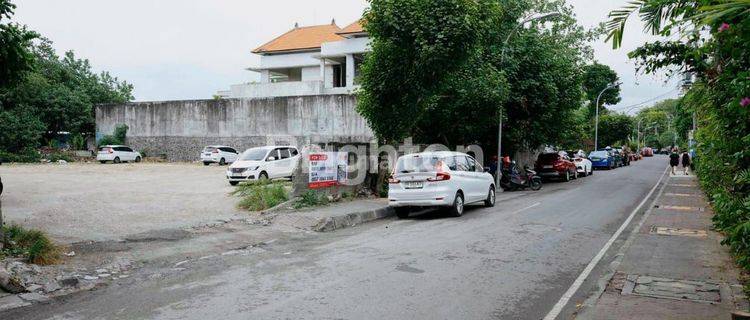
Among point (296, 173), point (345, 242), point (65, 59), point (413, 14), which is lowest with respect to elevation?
point (345, 242)

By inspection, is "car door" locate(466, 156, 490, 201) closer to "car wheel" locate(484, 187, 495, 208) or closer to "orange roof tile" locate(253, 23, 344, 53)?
"car wheel" locate(484, 187, 495, 208)

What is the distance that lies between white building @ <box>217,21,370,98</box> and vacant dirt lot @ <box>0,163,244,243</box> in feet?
62.3

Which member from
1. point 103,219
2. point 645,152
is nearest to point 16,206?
point 103,219

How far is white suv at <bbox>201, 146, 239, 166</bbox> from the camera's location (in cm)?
3531

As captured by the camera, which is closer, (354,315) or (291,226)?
(354,315)

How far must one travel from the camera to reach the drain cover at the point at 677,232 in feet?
38.0

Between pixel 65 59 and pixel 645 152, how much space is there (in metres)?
79.8

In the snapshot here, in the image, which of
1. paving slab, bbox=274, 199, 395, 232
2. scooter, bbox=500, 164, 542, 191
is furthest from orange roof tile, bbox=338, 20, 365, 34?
paving slab, bbox=274, 199, 395, 232

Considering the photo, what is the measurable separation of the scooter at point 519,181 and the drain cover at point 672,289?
1582cm

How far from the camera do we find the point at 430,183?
45.3 ft

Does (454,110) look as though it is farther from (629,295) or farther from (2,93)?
(2,93)

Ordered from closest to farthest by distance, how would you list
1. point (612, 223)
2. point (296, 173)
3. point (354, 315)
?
point (354, 315), point (612, 223), point (296, 173)

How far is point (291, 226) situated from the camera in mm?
12555

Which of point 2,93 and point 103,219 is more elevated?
point 2,93
